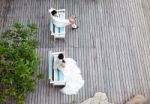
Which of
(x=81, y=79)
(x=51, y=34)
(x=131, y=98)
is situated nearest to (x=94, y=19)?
(x=51, y=34)

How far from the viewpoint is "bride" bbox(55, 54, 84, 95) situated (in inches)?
288

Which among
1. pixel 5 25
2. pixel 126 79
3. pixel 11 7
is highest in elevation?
pixel 11 7

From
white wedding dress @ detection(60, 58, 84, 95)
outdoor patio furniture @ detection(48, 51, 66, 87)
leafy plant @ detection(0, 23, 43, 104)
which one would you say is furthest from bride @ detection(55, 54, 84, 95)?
leafy plant @ detection(0, 23, 43, 104)

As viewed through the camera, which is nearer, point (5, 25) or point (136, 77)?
point (136, 77)

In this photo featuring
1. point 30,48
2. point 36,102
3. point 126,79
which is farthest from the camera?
point 126,79

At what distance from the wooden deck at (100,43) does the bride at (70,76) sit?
0.39 feet

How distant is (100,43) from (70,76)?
1379mm

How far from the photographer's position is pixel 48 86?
24.3 feet

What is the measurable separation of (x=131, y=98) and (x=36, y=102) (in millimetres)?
2222

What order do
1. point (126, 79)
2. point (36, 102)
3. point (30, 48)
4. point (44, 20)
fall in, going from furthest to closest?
1. point (44, 20)
2. point (126, 79)
3. point (36, 102)
4. point (30, 48)

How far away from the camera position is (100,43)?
325 inches

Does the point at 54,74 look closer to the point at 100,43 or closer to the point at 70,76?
the point at 70,76

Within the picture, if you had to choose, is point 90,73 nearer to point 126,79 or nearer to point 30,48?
point 126,79

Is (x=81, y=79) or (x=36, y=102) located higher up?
(x=81, y=79)
